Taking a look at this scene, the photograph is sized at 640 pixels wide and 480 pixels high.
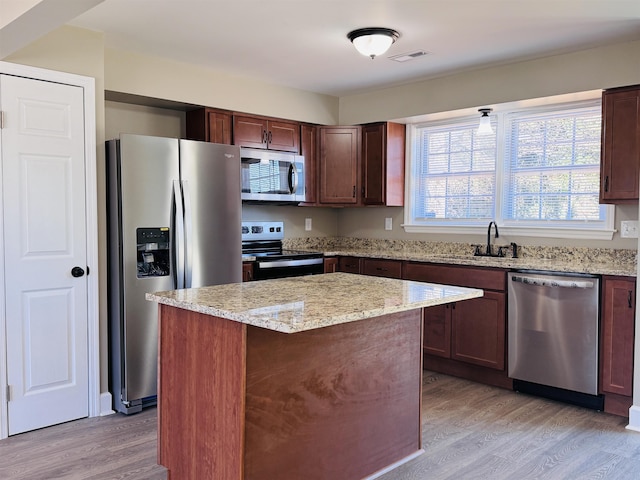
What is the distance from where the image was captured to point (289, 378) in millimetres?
2127

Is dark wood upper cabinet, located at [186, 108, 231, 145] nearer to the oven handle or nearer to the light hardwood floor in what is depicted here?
the oven handle

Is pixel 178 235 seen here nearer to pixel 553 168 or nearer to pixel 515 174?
pixel 515 174

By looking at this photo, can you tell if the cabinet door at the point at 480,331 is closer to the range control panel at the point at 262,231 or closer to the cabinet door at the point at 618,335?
the cabinet door at the point at 618,335

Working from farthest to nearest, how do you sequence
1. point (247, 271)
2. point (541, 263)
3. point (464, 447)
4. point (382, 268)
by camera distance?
point (382, 268), point (247, 271), point (541, 263), point (464, 447)

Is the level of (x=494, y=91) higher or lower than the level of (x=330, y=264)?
higher

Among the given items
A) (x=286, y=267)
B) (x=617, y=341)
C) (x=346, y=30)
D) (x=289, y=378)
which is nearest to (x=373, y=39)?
(x=346, y=30)

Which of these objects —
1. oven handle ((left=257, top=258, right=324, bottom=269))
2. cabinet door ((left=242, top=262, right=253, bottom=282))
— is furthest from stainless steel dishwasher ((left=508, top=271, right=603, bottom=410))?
cabinet door ((left=242, top=262, right=253, bottom=282))

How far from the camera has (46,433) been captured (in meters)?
3.08

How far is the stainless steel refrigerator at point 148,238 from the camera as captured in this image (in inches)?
131

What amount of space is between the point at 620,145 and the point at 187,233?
287cm

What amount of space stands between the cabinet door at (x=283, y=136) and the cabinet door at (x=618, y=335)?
9.07ft

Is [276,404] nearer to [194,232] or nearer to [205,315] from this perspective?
[205,315]

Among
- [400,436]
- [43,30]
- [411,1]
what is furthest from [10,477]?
[411,1]

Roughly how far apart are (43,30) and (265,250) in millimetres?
2815
